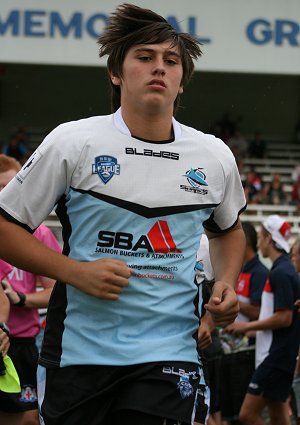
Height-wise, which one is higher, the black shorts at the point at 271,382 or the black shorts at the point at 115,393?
the black shorts at the point at 115,393

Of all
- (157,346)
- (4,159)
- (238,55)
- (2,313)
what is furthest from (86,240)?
(238,55)

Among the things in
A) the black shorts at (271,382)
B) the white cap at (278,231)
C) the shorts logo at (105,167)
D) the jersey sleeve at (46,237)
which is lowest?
the black shorts at (271,382)

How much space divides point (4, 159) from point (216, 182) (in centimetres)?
276

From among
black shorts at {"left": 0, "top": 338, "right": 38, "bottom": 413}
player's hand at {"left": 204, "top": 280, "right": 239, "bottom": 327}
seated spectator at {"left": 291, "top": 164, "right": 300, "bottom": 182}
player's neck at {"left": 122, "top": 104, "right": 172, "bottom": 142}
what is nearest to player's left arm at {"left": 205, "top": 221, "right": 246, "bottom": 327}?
player's hand at {"left": 204, "top": 280, "right": 239, "bottom": 327}

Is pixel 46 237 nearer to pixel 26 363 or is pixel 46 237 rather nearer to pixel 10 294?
pixel 10 294

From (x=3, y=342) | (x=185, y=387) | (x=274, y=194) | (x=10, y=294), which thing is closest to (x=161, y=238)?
(x=185, y=387)

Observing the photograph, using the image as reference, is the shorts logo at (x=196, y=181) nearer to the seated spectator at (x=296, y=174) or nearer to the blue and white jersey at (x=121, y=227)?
the blue and white jersey at (x=121, y=227)

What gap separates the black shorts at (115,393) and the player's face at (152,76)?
1013 millimetres

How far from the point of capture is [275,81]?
33.1 meters

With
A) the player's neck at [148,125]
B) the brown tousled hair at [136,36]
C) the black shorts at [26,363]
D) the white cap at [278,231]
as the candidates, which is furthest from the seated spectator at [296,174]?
the player's neck at [148,125]

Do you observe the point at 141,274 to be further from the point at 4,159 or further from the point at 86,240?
the point at 4,159

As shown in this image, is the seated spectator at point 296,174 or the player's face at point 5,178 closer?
the player's face at point 5,178

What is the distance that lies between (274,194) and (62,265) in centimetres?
2379

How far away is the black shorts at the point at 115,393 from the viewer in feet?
11.8
